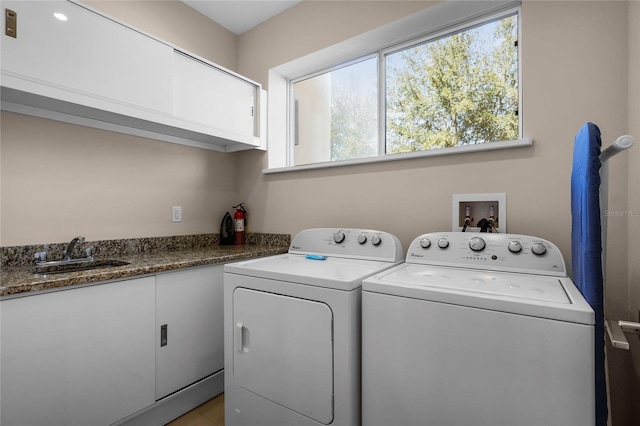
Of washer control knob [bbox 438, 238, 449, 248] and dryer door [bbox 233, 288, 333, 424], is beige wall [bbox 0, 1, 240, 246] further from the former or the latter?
washer control knob [bbox 438, 238, 449, 248]

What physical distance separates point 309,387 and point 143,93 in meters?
1.74

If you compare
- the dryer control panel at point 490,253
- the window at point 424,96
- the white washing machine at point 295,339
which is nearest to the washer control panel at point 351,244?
the white washing machine at point 295,339

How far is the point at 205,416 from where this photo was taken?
1.75m

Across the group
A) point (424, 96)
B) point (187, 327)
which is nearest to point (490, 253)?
point (424, 96)

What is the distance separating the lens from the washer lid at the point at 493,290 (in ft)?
2.79

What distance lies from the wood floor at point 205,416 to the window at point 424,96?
6.05ft

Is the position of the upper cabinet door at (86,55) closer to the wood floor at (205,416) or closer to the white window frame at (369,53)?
the white window frame at (369,53)

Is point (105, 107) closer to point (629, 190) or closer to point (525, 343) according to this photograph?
point (525, 343)

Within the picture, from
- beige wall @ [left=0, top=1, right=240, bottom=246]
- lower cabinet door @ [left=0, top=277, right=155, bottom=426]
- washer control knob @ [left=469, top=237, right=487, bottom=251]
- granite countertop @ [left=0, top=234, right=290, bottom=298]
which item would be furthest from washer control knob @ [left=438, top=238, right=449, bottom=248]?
beige wall @ [left=0, top=1, right=240, bottom=246]

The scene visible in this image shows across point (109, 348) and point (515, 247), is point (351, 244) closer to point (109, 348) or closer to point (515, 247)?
point (515, 247)

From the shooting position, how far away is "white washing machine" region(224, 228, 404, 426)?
1.15m

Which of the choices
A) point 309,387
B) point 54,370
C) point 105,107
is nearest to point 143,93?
point 105,107

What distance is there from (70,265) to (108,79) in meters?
1.01

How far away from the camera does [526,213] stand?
1536 millimetres
